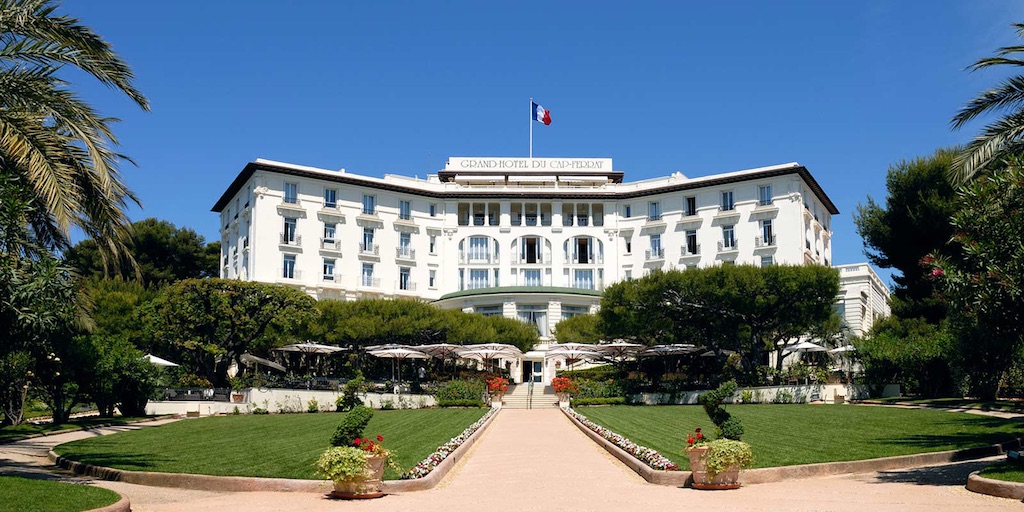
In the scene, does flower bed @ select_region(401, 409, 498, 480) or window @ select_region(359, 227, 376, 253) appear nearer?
flower bed @ select_region(401, 409, 498, 480)

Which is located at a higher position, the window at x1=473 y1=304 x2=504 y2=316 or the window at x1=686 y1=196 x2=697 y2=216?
the window at x1=686 y1=196 x2=697 y2=216

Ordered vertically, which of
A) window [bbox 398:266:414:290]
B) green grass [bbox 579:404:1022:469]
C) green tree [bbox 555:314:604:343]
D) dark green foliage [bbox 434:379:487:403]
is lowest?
green grass [bbox 579:404:1022:469]

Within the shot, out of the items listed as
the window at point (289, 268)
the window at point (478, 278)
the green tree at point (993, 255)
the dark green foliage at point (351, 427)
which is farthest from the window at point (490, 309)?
the dark green foliage at point (351, 427)

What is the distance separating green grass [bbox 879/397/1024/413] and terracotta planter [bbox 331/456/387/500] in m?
26.8

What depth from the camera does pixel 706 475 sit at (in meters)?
15.5

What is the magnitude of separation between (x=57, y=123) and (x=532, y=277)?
67906 mm

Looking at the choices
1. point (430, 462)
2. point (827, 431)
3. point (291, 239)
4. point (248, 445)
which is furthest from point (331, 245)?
point (430, 462)

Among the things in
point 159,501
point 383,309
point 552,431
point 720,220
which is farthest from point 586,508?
point 720,220

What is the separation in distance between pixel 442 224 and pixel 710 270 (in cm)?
3899

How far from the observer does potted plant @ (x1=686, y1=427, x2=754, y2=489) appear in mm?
15242

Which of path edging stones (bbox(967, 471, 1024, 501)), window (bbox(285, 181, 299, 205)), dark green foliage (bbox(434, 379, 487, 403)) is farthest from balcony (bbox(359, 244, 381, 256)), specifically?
path edging stones (bbox(967, 471, 1024, 501))

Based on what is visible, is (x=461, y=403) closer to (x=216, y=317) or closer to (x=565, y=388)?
A: (x=565, y=388)

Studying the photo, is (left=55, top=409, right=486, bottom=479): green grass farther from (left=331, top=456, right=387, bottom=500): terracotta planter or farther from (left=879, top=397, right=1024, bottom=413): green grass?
(left=879, top=397, right=1024, bottom=413): green grass

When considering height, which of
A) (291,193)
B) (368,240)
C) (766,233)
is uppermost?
(291,193)
